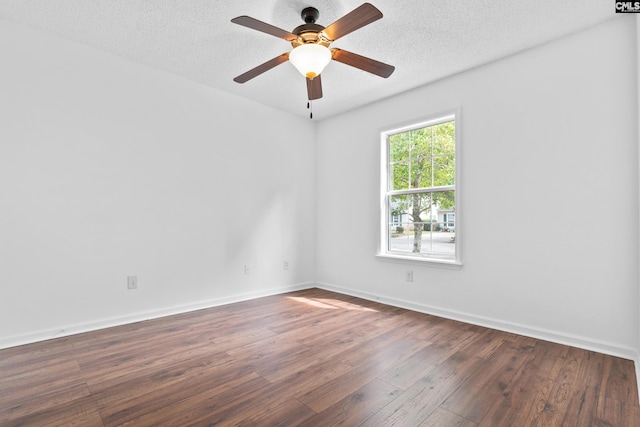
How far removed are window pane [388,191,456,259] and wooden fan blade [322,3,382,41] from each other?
2.08 m

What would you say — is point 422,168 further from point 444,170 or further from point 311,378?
point 311,378

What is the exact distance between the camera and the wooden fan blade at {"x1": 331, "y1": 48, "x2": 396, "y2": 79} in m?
2.36

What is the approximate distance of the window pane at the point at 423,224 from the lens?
3.48 metres

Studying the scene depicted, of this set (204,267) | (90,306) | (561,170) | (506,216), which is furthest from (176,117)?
(561,170)

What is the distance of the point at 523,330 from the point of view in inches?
110

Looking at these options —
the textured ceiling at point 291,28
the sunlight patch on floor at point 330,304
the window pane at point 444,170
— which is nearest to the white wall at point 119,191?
the textured ceiling at point 291,28

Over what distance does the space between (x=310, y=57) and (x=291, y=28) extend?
531 mm

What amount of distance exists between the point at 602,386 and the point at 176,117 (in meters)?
4.20

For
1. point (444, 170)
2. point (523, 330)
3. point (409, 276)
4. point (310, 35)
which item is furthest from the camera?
point (409, 276)

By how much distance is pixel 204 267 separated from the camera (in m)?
3.63

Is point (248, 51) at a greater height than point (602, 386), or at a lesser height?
greater

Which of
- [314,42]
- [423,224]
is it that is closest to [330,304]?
[423,224]

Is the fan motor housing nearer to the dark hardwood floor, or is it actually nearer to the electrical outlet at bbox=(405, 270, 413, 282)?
the dark hardwood floor

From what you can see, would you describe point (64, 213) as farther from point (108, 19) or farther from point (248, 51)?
point (248, 51)
